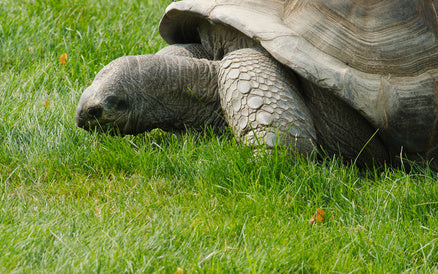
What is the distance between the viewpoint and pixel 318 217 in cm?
288

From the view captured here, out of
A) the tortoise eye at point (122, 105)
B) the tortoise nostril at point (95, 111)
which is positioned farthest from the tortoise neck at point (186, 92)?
the tortoise nostril at point (95, 111)

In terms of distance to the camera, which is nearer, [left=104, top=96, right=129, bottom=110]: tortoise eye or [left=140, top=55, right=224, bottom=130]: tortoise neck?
[left=104, top=96, right=129, bottom=110]: tortoise eye

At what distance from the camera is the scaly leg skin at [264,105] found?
3303mm

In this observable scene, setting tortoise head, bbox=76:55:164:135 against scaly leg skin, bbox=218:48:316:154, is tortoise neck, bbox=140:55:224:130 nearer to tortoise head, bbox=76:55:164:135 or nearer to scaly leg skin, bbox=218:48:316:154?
tortoise head, bbox=76:55:164:135

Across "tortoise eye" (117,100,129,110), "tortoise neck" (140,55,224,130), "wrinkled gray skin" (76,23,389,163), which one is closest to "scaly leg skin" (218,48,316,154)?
"wrinkled gray skin" (76,23,389,163)

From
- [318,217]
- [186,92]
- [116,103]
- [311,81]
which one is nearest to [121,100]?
[116,103]

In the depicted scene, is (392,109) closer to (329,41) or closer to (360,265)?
(329,41)

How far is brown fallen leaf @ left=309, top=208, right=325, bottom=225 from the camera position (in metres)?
2.85

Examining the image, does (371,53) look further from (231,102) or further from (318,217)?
(318,217)

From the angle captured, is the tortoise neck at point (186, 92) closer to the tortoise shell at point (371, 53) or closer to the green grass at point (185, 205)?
the green grass at point (185, 205)

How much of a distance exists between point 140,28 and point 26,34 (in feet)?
3.64

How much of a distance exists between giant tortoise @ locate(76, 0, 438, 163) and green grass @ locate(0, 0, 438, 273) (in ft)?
0.59

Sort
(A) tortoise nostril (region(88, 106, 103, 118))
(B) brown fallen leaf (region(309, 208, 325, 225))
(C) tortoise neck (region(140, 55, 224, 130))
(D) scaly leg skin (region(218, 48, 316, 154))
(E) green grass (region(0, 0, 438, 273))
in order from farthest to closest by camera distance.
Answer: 1. (C) tortoise neck (region(140, 55, 224, 130))
2. (A) tortoise nostril (region(88, 106, 103, 118))
3. (D) scaly leg skin (region(218, 48, 316, 154))
4. (B) brown fallen leaf (region(309, 208, 325, 225))
5. (E) green grass (region(0, 0, 438, 273))

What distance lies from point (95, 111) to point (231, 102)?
2.84 ft
